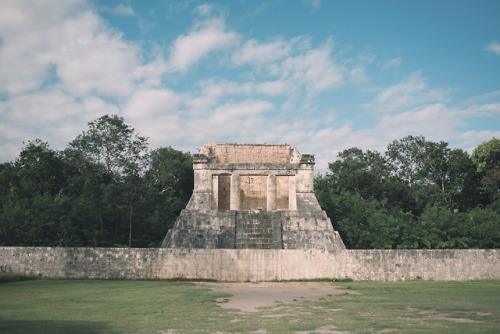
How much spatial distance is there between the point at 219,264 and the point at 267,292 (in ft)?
11.5

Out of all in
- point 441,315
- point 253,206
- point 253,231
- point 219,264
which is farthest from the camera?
point 253,206

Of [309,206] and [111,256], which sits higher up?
[309,206]

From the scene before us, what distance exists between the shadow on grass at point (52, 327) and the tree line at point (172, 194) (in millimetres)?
14079

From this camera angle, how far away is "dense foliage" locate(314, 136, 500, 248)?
21.3 m

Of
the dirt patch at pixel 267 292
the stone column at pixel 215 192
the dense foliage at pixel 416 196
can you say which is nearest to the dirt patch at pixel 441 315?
the dirt patch at pixel 267 292

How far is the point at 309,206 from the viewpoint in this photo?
21.8m

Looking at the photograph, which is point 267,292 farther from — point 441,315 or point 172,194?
point 172,194

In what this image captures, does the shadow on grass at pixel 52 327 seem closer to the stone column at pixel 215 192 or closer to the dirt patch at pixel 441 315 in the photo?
the dirt patch at pixel 441 315

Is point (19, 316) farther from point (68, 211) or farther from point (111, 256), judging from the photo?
point (68, 211)

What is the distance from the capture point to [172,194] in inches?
1266

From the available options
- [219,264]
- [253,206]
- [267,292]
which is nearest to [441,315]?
[267,292]

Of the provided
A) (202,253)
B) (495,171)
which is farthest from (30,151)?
(495,171)

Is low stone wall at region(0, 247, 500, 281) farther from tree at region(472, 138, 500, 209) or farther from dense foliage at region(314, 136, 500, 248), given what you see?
tree at region(472, 138, 500, 209)

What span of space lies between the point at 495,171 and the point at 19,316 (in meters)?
→ 34.2
